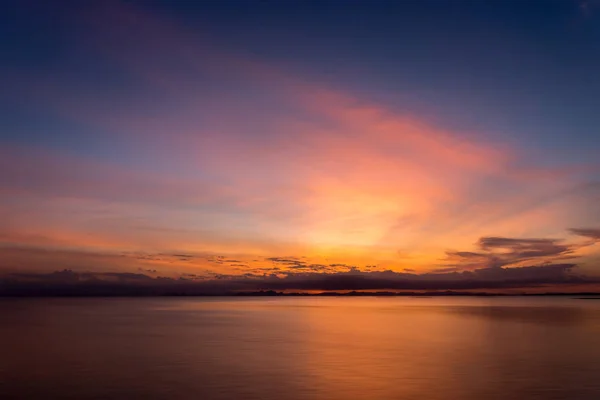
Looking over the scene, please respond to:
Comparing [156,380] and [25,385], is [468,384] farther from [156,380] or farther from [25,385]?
[25,385]

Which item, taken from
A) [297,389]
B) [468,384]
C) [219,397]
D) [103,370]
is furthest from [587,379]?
[103,370]

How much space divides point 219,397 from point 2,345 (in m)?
29.1

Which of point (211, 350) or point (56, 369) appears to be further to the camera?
point (211, 350)

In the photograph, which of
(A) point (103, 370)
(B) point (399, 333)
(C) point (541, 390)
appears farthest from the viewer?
(B) point (399, 333)

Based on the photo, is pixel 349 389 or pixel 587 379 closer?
pixel 349 389

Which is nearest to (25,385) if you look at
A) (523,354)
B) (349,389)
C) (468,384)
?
(349,389)

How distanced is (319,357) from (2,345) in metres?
26.2

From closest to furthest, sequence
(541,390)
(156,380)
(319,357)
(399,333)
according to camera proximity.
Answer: (541,390) < (156,380) < (319,357) < (399,333)

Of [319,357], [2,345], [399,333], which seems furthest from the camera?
[399,333]

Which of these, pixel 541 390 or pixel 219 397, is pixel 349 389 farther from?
pixel 541 390

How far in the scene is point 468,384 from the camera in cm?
2973

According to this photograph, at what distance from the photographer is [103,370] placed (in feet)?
110

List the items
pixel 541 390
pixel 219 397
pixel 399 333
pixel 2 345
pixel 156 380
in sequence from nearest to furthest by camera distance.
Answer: pixel 219 397 → pixel 541 390 → pixel 156 380 → pixel 2 345 → pixel 399 333

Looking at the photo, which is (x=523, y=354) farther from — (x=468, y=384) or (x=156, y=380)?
(x=156, y=380)
